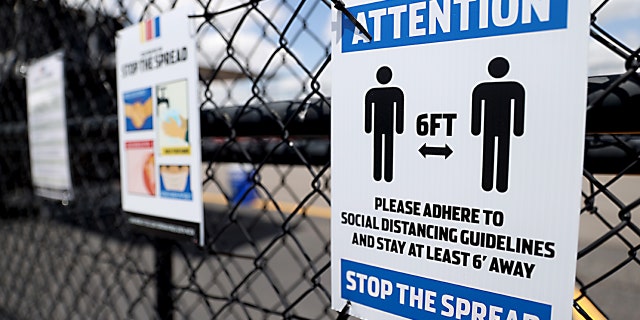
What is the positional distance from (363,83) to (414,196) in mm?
153

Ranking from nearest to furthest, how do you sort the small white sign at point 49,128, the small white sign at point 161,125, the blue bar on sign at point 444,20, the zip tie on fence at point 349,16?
1. the blue bar on sign at point 444,20
2. the zip tie on fence at point 349,16
3. the small white sign at point 161,125
4. the small white sign at point 49,128

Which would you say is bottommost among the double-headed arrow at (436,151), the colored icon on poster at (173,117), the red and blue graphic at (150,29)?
the double-headed arrow at (436,151)

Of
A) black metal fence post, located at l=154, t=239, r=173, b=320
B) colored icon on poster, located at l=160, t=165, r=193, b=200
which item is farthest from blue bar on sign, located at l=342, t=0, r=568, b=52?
black metal fence post, located at l=154, t=239, r=173, b=320

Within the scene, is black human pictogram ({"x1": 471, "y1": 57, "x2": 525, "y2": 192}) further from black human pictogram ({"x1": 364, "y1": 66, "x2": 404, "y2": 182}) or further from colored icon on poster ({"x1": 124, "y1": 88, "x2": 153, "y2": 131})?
colored icon on poster ({"x1": 124, "y1": 88, "x2": 153, "y2": 131})

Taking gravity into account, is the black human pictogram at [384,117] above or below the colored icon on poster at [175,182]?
above

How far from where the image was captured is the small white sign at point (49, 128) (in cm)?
117

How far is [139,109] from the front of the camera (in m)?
0.87

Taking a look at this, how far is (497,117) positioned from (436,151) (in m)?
0.07

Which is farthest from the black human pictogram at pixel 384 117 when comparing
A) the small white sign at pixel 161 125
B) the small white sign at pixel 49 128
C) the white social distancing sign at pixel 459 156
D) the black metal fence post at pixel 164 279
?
the small white sign at pixel 49 128

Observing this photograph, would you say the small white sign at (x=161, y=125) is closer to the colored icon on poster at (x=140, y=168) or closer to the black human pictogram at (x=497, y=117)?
the colored icon on poster at (x=140, y=168)

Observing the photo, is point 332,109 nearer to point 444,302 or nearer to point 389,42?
point 389,42

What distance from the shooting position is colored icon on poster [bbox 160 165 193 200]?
31.1 inches

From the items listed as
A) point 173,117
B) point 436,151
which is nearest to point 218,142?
point 173,117

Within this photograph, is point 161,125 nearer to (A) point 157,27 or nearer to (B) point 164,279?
(A) point 157,27
